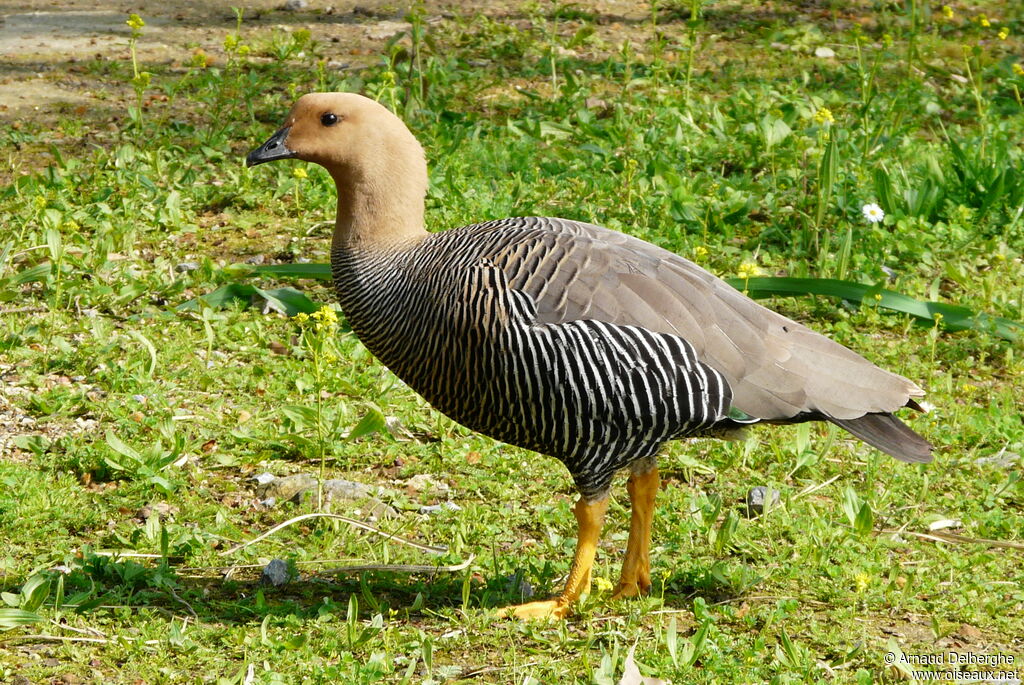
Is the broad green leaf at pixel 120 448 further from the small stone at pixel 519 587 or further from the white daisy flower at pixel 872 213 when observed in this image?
the white daisy flower at pixel 872 213

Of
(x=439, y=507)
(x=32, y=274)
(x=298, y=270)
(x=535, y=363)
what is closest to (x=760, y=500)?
(x=439, y=507)

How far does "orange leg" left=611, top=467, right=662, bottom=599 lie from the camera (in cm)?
468

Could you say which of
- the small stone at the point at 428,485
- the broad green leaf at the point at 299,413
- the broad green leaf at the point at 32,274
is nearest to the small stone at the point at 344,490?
the small stone at the point at 428,485

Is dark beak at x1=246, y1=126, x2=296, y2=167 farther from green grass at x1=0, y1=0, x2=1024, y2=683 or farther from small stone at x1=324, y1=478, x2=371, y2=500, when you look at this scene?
small stone at x1=324, y1=478, x2=371, y2=500

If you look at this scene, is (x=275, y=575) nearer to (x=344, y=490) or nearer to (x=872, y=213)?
(x=344, y=490)

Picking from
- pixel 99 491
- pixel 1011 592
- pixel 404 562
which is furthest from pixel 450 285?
pixel 1011 592

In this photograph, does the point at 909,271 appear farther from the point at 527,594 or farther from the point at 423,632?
the point at 423,632

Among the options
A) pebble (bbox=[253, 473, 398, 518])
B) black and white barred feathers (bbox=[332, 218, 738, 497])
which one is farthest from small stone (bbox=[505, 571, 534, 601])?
pebble (bbox=[253, 473, 398, 518])

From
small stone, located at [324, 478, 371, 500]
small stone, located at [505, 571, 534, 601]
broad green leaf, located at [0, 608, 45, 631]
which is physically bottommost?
small stone, located at [505, 571, 534, 601]

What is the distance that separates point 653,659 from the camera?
163 inches

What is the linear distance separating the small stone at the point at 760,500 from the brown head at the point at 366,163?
5.96ft

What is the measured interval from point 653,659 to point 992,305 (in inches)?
143

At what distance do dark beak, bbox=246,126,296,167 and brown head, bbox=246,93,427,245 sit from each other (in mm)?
89

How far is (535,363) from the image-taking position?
432 cm
